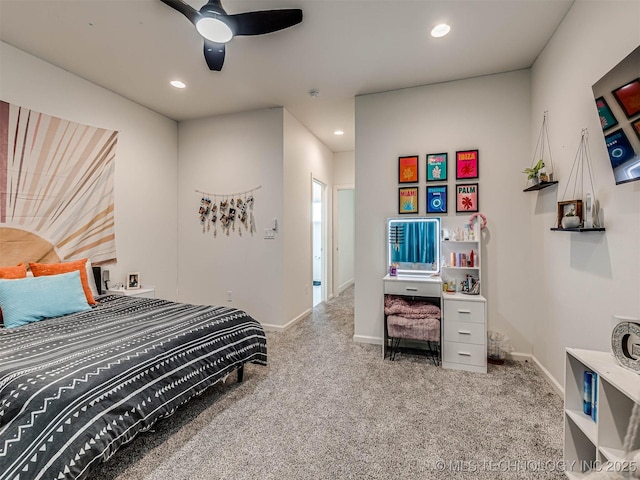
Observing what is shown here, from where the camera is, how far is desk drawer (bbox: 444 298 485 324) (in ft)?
8.87

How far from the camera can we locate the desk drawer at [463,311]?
106 inches

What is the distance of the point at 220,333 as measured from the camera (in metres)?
2.23

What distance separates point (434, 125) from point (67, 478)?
3.71 meters

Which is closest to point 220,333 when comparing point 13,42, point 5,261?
point 5,261

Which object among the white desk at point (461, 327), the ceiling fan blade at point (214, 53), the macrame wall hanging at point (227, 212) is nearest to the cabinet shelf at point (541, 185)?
the white desk at point (461, 327)

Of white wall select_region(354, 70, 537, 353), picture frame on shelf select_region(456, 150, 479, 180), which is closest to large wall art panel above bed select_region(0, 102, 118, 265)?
white wall select_region(354, 70, 537, 353)

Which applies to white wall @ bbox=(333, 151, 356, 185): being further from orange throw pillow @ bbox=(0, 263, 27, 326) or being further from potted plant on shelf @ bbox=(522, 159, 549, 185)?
orange throw pillow @ bbox=(0, 263, 27, 326)

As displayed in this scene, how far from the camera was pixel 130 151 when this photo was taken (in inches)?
144

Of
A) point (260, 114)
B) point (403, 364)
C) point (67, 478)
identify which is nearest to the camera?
point (67, 478)

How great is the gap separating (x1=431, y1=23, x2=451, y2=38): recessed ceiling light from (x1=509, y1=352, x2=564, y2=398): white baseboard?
290 centimetres

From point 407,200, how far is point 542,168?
1.20 metres

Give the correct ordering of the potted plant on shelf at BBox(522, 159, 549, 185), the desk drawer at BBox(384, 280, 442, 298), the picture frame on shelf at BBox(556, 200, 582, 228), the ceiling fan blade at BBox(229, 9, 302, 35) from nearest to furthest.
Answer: the ceiling fan blade at BBox(229, 9, 302, 35)
the picture frame on shelf at BBox(556, 200, 582, 228)
the potted plant on shelf at BBox(522, 159, 549, 185)
the desk drawer at BBox(384, 280, 442, 298)

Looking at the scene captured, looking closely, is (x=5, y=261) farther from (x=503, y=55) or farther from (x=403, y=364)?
(x=503, y=55)

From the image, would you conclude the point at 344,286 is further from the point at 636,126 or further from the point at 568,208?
the point at 636,126
